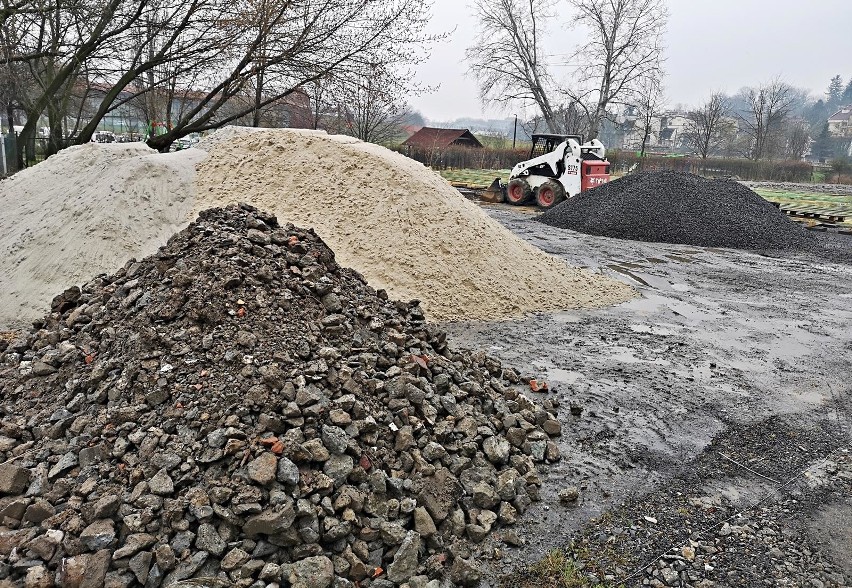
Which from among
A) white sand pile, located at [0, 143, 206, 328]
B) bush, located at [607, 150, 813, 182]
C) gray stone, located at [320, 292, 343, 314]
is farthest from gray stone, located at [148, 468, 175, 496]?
bush, located at [607, 150, 813, 182]

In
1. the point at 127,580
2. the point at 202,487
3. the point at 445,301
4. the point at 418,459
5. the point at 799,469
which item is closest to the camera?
the point at 127,580

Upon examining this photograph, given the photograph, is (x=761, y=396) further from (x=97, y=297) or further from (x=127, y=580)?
(x=97, y=297)

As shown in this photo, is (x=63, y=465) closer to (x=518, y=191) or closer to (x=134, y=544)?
(x=134, y=544)

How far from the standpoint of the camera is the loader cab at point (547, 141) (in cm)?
1963

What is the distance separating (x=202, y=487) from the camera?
3.21 meters

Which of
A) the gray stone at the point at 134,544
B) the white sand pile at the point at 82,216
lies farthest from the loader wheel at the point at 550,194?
the gray stone at the point at 134,544

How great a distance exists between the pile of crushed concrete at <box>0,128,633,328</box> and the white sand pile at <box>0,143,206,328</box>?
0.02m

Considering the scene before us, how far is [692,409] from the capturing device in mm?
5523

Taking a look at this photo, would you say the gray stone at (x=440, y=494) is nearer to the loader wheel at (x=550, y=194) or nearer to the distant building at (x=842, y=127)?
the loader wheel at (x=550, y=194)

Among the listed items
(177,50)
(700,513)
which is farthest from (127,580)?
(177,50)

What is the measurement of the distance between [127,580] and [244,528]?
21.6 inches

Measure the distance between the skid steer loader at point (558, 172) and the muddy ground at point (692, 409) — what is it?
9464mm

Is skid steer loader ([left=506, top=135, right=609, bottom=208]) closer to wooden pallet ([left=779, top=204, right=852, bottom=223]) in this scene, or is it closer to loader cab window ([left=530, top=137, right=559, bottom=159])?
loader cab window ([left=530, top=137, right=559, bottom=159])

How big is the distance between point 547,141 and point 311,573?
741 inches
